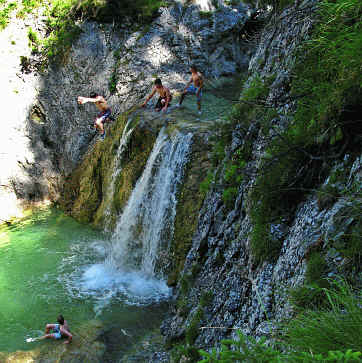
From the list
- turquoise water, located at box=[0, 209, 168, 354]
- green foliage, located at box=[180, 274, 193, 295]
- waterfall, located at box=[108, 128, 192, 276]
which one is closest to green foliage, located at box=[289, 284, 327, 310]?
green foliage, located at box=[180, 274, 193, 295]

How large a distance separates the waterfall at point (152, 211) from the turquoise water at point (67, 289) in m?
0.42

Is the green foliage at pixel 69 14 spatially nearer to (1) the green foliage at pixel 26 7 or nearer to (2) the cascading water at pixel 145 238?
(1) the green foliage at pixel 26 7

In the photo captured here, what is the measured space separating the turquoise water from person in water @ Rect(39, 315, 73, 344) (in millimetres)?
254

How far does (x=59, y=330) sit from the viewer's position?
6.00 metres

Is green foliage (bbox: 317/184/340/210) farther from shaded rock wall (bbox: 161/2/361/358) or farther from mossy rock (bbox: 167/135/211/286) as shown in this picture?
mossy rock (bbox: 167/135/211/286)

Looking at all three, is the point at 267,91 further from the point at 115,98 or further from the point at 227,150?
the point at 115,98

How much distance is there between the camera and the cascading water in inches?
292

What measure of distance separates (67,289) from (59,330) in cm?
180

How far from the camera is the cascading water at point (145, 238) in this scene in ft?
24.3

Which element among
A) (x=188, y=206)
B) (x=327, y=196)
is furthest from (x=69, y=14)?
(x=327, y=196)

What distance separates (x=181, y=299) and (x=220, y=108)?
267 inches

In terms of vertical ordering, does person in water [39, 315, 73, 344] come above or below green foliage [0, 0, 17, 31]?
below

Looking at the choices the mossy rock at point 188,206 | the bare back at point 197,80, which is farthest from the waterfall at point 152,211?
the bare back at point 197,80

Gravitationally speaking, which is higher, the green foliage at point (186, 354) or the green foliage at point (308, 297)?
the green foliage at point (308, 297)
